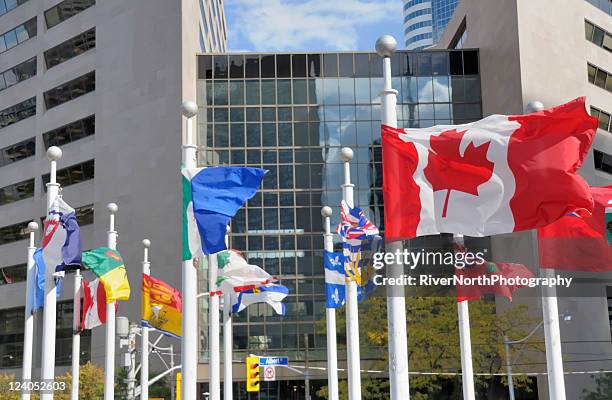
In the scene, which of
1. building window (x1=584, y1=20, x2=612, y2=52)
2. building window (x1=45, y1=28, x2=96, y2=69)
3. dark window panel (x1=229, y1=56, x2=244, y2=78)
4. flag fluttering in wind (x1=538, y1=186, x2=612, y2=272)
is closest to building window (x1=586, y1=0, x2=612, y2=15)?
building window (x1=584, y1=20, x2=612, y2=52)

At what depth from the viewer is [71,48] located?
7550cm

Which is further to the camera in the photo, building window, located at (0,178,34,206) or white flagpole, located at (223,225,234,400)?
building window, located at (0,178,34,206)

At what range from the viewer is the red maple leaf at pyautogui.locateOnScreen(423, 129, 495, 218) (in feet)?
A: 49.1

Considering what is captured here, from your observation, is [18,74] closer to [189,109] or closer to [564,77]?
[564,77]

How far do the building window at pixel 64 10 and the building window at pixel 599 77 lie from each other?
133 feet

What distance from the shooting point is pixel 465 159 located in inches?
595

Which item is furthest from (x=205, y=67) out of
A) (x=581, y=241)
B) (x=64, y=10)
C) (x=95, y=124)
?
(x=581, y=241)

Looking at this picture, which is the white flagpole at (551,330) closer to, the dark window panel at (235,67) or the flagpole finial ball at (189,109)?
the flagpole finial ball at (189,109)

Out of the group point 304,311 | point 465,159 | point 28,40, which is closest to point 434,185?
point 465,159

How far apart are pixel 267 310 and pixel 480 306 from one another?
17.3 metres

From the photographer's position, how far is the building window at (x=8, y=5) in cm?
8229

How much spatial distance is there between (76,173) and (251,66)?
16.7 metres

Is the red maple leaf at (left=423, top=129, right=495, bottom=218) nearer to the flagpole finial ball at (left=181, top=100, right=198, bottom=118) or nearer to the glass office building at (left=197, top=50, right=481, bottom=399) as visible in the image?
the flagpole finial ball at (left=181, top=100, right=198, bottom=118)

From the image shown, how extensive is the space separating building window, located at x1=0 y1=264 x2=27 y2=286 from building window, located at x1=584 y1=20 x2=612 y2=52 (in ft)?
162
